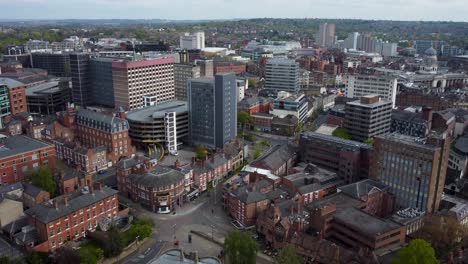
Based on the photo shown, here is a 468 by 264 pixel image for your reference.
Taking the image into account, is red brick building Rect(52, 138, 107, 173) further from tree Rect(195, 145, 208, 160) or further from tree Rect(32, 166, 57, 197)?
tree Rect(195, 145, 208, 160)

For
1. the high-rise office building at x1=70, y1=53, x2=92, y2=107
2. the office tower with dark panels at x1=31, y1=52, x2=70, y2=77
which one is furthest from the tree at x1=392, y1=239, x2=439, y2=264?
the office tower with dark panels at x1=31, y1=52, x2=70, y2=77

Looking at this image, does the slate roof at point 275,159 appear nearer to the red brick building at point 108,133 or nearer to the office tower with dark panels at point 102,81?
the red brick building at point 108,133

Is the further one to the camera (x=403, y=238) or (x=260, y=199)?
(x=260, y=199)

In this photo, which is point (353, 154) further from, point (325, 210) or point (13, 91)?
point (13, 91)

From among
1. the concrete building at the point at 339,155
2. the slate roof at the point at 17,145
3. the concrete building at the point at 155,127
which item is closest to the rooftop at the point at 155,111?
the concrete building at the point at 155,127

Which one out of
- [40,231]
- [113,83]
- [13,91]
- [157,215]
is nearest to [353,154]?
[157,215]

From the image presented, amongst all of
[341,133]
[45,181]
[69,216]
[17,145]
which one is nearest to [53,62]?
[17,145]

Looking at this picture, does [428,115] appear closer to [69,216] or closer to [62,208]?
[69,216]
